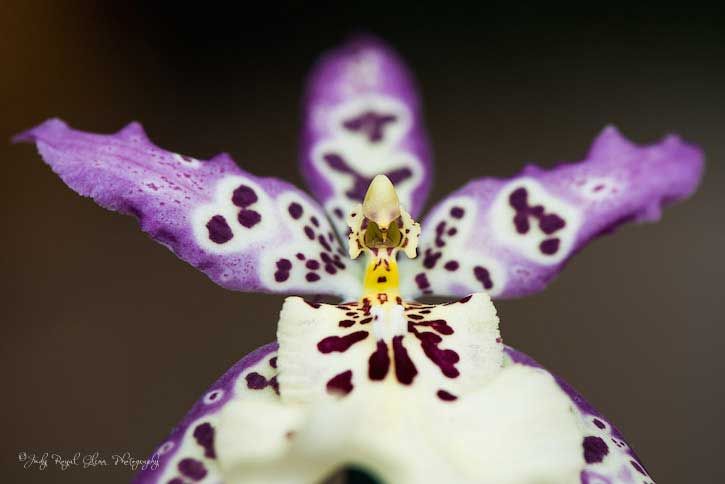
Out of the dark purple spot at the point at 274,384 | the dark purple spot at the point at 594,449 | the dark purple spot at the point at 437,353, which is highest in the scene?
the dark purple spot at the point at 437,353

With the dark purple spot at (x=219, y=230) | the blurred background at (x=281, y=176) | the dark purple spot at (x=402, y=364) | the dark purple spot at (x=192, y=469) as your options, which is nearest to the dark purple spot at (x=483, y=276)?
the dark purple spot at (x=402, y=364)

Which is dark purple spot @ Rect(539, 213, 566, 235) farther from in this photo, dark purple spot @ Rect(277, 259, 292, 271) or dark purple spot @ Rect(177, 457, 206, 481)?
dark purple spot @ Rect(177, 457, 206, 481)

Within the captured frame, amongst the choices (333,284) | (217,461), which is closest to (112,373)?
(333,284)

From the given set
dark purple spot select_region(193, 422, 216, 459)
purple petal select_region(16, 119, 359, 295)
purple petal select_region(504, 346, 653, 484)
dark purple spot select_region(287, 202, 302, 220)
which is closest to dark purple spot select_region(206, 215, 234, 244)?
purple petal select_region(16, 119, 359, 295)

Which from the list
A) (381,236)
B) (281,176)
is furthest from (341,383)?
(281,176)

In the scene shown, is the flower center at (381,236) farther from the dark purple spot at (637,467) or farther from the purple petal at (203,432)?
the dark purple spot at (637,467)

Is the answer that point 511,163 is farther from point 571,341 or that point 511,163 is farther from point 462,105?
point 571,341

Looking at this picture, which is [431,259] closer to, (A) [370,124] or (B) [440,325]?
(B) [440,325]
